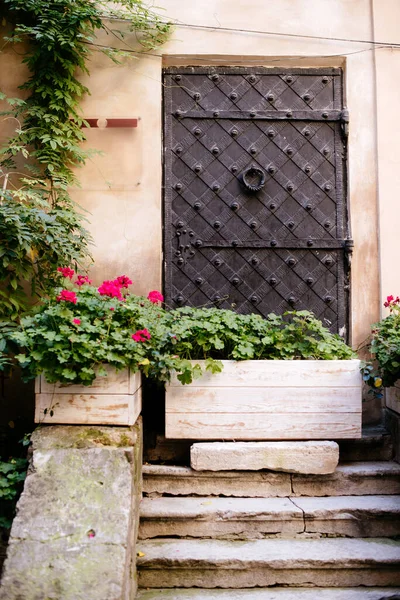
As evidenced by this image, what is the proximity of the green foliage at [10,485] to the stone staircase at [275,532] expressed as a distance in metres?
0.73

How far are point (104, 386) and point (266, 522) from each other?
1239 millimetres

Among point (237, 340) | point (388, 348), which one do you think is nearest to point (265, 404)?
point (237, 340)

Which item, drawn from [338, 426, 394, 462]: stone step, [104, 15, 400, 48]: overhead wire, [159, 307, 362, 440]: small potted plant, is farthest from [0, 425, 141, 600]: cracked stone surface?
[104, 15, 400, 48]: overhead wire

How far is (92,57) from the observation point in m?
4.82

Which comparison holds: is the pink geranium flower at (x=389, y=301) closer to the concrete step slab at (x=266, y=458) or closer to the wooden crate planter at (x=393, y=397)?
the wooden crate planter at (x=393, y=397)

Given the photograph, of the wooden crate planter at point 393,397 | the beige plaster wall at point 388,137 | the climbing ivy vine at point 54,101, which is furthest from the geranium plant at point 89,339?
the beige plaster wall at point 388,137

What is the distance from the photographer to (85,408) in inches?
132

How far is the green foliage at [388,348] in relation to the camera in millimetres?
3844

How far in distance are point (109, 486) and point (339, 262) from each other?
285 centimetres

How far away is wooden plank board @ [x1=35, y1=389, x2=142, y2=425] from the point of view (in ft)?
10.9

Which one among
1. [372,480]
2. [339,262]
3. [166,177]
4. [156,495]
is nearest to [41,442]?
[156,495]

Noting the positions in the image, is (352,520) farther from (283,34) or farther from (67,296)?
(283,34)

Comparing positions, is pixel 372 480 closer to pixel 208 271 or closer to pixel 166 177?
pixel 208 271

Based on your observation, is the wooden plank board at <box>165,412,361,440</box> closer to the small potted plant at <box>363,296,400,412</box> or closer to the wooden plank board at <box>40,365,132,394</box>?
the small potted plant at <box>363,296,400,412</box>
